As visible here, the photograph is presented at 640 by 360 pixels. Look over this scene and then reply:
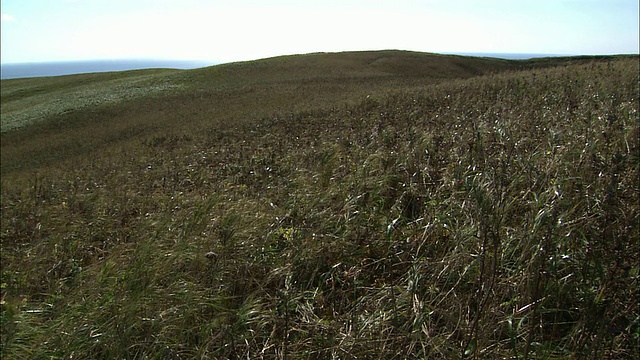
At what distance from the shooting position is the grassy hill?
8.04ft

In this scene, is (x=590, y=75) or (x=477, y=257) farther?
(x=590, y=75)

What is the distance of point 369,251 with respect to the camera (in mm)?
3463

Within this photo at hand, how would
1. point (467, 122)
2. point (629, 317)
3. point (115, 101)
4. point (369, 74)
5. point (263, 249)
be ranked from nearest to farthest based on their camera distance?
point (629, 317) < point (263, 249) < point (467, 122) < point (115, 101) < point (369, 74)

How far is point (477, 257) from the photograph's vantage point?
2.70 metres

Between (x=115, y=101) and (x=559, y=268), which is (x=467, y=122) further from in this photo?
(x=115, y=101)

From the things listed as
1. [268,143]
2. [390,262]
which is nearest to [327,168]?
[390,262]

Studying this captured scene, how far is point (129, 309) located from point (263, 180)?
10.6 feet

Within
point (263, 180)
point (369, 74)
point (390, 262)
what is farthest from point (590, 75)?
point (369, 74)

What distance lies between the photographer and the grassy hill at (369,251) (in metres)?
2.45

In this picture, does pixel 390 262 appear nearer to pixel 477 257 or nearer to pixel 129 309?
pixel 477 257

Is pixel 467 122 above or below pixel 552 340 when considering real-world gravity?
above

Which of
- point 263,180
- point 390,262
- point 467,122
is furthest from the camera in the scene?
point 467,122

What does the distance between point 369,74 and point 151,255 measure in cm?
3012

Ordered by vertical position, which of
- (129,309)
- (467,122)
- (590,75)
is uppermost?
(590,75)
